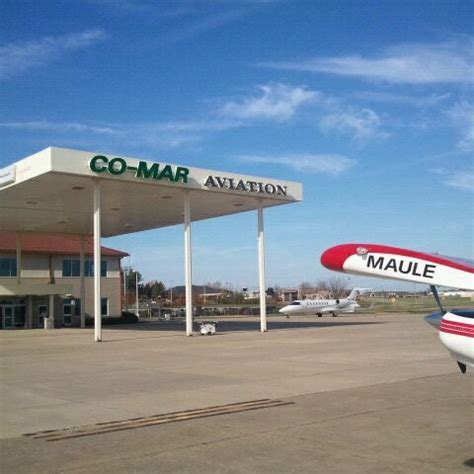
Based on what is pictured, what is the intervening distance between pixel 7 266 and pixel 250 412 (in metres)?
44.6

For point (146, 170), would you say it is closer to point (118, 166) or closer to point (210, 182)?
point (118, 166)

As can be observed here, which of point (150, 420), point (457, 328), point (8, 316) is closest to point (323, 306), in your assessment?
point (8, 316)

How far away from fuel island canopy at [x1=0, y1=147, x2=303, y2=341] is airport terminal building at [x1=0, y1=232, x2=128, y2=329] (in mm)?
6930

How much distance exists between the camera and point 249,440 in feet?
26.7

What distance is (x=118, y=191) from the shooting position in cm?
3316

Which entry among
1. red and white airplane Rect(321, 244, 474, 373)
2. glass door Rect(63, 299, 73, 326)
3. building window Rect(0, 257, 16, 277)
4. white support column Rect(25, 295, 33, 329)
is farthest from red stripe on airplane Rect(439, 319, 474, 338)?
glass door Rect(63, 299, 73, 326)

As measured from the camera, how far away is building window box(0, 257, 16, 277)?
50906mm

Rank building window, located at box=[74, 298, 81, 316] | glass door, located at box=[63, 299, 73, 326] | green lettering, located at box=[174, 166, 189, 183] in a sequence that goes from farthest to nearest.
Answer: building window, located at box=[74, 298, 81, 316], glass door, located at box=[63, 299, 73, 326], green lettering, located at box=[174, 166, 189, 183]

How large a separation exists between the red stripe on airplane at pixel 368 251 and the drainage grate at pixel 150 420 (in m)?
5.51

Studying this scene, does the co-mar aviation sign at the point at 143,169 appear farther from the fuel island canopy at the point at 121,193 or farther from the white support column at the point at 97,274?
the white support column at the point at 97,274

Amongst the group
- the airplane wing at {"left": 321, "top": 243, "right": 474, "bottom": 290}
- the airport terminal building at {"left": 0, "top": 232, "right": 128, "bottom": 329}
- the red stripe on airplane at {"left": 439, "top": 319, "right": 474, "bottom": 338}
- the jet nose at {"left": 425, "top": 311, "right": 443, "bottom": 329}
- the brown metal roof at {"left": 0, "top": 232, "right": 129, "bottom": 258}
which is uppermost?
the brown metal roof at {"left": 0, "top": 232, "right": 129, "bottom": 258}

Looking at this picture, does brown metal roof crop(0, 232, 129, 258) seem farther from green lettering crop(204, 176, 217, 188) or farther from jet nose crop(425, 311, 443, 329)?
jet nose crop(425, 311, 443, 329)

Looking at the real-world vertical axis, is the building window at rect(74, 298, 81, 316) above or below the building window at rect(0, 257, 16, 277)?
below

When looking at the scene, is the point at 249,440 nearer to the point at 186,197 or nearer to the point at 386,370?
the point at 386,370
